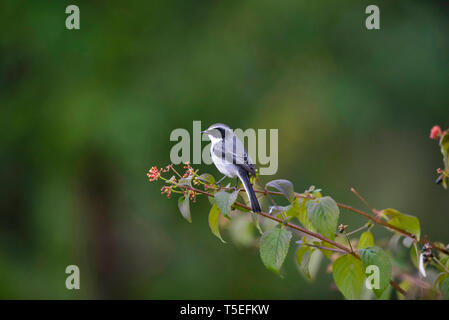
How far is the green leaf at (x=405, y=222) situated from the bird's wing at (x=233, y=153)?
0.60 meters

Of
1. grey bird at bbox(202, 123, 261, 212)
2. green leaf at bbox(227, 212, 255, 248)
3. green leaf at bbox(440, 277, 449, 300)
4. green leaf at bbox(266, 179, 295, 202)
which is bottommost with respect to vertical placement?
green leaf at bbox(440, 277, 449, 300)

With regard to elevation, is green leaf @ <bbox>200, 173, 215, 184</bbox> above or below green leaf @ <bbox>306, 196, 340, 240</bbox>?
above

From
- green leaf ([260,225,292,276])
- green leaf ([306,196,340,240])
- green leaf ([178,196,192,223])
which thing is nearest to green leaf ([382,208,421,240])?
green leaf ([306,196,340,240])

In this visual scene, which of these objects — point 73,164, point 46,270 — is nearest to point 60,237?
point 46,270

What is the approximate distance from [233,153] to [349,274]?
785 millimetres

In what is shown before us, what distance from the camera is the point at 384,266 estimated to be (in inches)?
42.4

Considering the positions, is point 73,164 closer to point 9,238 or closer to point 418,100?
point 9,238

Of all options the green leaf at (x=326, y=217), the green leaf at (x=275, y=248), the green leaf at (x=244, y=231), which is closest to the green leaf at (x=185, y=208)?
the green leaf at (x=275, y=248)

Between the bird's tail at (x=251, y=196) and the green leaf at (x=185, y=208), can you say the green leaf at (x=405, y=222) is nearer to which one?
the bird's tail at (x=251, y=196)

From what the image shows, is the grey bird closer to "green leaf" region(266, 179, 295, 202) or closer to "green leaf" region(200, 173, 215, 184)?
"green leaf" region(200, 173, 215, 184)

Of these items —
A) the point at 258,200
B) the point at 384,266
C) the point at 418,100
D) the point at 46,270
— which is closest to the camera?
the point at 384,266

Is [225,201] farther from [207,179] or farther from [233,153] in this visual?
[233,153]

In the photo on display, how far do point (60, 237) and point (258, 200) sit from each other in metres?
3.54

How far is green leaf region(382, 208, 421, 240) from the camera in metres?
1.22
